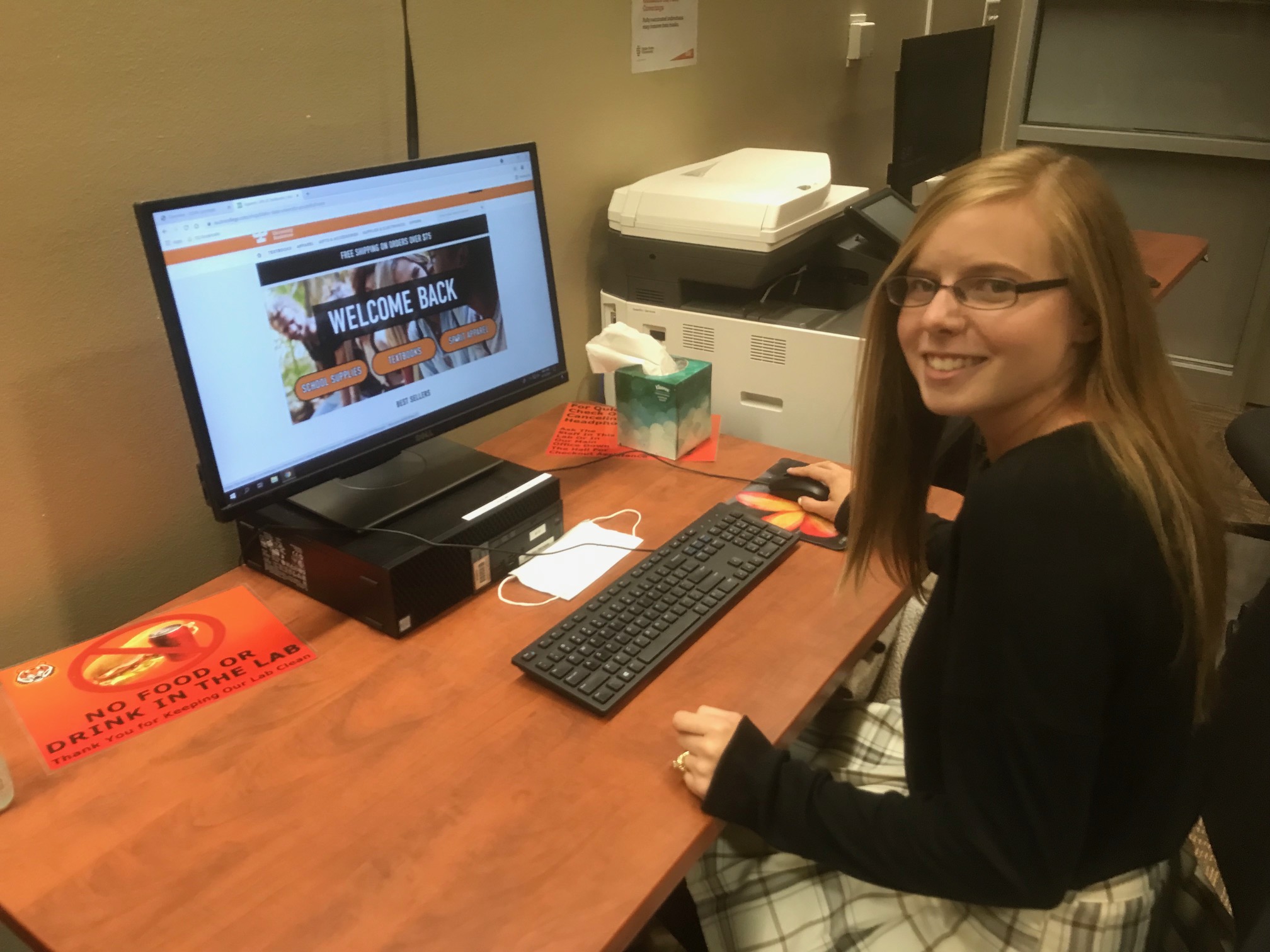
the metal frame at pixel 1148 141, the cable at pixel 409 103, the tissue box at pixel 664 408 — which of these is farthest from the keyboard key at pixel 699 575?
the metal frame at pixel 1148 141

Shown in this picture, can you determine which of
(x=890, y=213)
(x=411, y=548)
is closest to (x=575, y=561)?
(x=411, y=548)

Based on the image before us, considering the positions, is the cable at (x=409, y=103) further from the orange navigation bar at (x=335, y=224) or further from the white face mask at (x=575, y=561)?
the white face mask at (x=575, y=561)

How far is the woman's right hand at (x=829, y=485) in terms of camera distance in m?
1.26

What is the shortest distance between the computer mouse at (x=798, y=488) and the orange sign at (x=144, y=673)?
0.66 m

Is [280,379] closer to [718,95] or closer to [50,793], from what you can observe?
[50,793]

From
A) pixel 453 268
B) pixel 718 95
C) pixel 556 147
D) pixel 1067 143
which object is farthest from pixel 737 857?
pixel 1067 143

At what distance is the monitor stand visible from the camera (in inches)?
42.5

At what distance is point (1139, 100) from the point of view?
11.0ft

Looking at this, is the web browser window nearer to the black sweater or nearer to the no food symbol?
the no food symbol

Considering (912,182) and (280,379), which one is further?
(912,182)

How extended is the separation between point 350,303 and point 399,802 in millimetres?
542

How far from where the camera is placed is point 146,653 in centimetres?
99

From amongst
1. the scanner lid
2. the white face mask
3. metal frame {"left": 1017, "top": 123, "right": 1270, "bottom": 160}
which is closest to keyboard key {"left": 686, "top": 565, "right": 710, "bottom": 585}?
the white face mask

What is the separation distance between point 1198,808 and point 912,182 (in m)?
1.67
